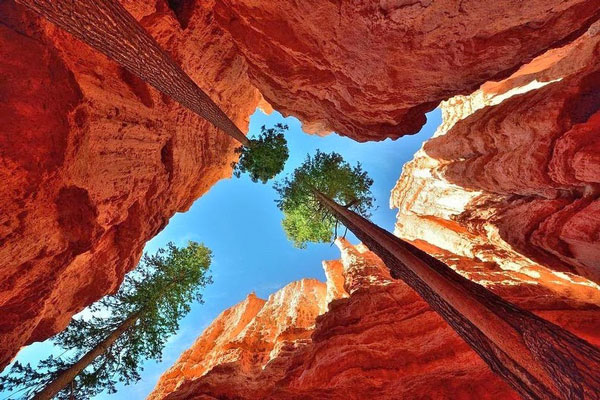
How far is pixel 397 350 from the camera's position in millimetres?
10062

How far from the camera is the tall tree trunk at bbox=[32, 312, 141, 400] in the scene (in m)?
8.61

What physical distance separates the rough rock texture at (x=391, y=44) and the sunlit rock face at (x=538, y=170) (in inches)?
64.1

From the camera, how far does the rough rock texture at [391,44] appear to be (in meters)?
6.30

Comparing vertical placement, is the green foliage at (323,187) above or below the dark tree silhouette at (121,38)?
above

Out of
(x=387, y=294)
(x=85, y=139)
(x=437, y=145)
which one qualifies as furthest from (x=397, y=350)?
(x=85, y=139)

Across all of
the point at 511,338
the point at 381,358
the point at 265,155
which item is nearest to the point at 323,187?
the point at 265,155

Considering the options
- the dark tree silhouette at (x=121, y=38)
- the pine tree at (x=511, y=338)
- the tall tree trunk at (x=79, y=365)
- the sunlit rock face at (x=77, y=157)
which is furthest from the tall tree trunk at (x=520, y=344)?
the tall tree trunk at (x=79, y=365)

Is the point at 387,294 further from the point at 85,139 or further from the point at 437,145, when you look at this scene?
the point at 85,139

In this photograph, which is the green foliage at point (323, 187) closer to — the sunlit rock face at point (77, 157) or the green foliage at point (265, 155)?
the green foliage at point (265, 155)

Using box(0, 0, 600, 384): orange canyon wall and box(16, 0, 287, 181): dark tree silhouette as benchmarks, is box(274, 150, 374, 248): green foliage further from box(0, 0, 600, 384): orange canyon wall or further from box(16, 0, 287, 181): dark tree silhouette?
box(16, 0, 287, 181): dark tree silhouette

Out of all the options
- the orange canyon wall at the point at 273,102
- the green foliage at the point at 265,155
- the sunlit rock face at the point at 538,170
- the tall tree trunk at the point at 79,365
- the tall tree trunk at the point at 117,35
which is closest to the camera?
the tall tree trunk at the point at 117,35

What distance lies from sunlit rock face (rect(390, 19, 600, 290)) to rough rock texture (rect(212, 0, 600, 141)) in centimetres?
163

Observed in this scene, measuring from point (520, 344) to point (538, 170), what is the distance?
6865 millimetres

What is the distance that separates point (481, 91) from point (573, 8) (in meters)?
12.9
